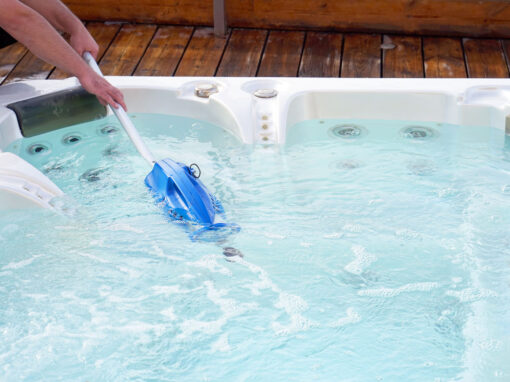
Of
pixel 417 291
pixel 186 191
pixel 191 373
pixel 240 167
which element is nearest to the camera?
pixel 191 373

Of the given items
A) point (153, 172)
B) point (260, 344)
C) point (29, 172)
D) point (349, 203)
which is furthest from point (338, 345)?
point (29, 172)

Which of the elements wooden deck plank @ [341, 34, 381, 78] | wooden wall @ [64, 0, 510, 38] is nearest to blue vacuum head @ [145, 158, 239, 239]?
wooden deck plank @ [341, 34, 381, 78]

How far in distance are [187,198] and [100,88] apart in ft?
1.43

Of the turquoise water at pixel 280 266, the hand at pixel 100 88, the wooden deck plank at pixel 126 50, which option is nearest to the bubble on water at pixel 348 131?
the turquoise water at pixel 280 266

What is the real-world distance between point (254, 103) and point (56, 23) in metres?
0.66

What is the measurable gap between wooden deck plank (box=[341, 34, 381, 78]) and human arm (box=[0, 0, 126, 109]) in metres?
1.34

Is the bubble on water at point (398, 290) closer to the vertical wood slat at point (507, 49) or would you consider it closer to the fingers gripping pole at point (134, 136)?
the fingers gripping pole at point (134, 136)

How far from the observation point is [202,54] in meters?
3.39

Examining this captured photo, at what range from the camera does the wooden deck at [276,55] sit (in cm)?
322

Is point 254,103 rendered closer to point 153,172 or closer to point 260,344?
point 153,172

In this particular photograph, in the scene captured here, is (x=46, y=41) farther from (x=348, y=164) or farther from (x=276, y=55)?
(x=276, y=55)

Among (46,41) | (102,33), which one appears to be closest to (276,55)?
(102,33)

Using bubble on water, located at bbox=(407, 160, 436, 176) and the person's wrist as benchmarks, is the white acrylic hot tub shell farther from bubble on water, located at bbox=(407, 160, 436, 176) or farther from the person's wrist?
the person's wrist

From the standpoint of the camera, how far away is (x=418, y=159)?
2.30m
